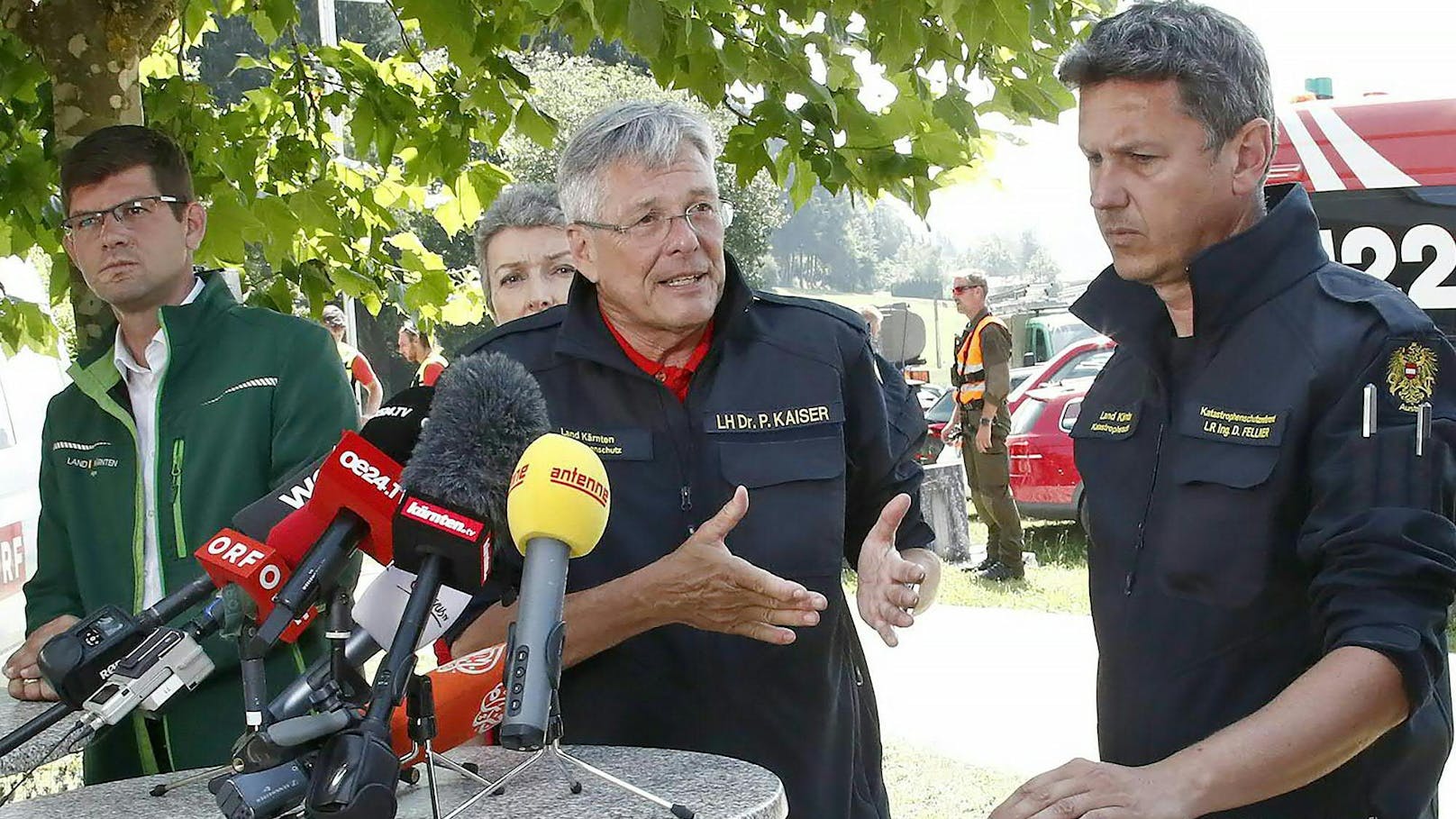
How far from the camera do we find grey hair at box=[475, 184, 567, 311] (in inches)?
174

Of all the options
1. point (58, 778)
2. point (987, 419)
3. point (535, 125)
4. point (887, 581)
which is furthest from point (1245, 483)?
→ point (987, 419)

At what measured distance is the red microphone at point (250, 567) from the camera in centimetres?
175

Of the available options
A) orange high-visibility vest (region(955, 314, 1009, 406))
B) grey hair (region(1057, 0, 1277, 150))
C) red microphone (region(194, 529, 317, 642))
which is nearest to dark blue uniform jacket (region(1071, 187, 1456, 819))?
A: grey hair (region(1057, 0, 1277, 150))

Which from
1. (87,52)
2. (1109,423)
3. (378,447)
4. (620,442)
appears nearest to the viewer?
(378,447)

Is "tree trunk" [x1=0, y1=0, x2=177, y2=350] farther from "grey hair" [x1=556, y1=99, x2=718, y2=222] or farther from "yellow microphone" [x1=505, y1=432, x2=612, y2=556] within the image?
"yellow microphone" [x1=505, y1=432, x2=612, y2=556]

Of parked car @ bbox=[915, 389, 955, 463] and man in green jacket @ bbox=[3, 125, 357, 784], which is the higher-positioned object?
man in green jacket @ bbox=[3, 125, 357, 784]

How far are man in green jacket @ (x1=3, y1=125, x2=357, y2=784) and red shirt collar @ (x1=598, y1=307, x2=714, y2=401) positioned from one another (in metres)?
0.70

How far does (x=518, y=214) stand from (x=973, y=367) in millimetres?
7485

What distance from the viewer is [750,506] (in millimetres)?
2822

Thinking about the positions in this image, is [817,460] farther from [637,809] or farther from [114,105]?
[114,105]

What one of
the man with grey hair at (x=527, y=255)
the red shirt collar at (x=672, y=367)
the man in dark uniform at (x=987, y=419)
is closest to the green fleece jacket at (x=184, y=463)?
the red shirt collar at (x=672, y=367)

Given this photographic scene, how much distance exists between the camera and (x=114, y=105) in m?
4.20

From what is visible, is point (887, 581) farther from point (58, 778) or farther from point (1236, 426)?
point (58, 778)

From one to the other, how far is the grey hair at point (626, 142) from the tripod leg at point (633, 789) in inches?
49.9
